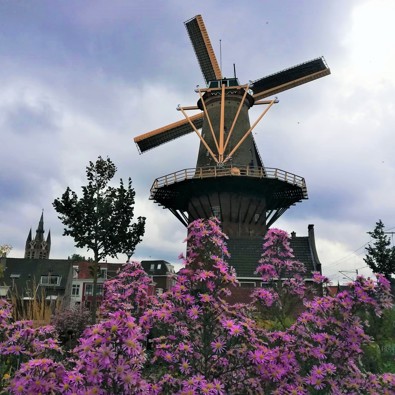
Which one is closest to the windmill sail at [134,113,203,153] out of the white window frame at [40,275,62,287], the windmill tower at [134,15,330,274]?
the windmill tower at [134,15,330,274]

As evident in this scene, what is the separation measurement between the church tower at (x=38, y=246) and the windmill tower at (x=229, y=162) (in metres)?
98.7

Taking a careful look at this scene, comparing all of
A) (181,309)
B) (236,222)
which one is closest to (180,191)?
(236,222)

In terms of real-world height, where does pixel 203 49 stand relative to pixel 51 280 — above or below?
above

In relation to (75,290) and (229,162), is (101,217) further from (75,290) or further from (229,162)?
(75,290)

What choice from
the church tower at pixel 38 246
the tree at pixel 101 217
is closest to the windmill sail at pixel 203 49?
the tree at pixel 101 217

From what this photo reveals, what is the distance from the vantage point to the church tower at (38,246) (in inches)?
4845

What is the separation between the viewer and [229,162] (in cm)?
3027

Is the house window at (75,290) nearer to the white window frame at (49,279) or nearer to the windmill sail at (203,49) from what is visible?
the white window frame at (49,279)

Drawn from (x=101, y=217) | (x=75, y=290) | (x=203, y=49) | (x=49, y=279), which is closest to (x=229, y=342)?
(x=101, y=217)

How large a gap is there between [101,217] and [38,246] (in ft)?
366

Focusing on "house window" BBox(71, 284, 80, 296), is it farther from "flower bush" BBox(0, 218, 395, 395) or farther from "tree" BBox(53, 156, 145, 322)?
"flower bush" BBox(0, 218, 395, 395)

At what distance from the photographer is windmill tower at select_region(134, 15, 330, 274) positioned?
94.6 ft

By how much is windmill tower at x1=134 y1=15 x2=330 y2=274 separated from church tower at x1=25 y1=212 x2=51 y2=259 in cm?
9875

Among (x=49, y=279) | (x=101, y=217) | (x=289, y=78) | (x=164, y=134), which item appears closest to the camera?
(x=101, y=217)
